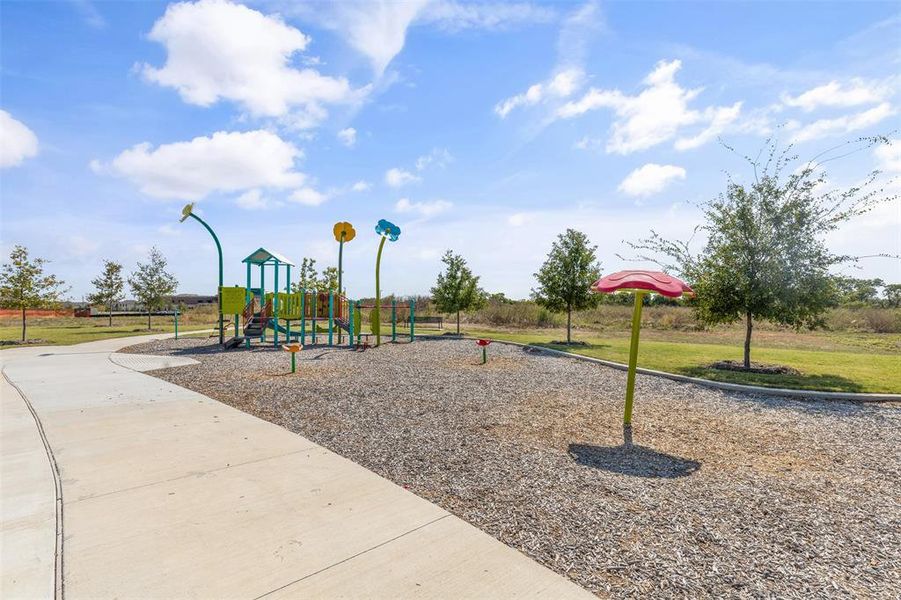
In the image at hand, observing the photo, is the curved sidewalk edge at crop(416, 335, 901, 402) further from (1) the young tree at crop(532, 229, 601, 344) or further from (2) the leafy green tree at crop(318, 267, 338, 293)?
(2) the leafy green tree at crop(318, 267, 338, 293)

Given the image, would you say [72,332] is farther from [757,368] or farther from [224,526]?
[757,368]

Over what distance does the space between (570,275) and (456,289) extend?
6770 mm

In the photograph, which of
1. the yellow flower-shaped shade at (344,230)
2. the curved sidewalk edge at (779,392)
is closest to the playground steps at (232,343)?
the yellow flower-shaped shade at (344,230)

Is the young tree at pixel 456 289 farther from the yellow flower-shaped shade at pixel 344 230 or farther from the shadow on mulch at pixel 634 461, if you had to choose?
the shadow on mulch at pixel 634 461

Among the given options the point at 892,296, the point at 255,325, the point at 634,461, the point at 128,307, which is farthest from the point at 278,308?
the point at 128,307

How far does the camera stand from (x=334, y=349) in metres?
15.8

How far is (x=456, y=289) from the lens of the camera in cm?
2370

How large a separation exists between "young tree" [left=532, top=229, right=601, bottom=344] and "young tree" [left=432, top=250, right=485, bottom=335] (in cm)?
516

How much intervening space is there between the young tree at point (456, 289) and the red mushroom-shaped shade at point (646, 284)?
17620 millimetres

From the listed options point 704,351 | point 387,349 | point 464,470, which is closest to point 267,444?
point 464,470

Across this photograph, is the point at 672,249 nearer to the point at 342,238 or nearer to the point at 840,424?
the point at 840,424

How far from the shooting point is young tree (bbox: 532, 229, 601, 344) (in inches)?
742

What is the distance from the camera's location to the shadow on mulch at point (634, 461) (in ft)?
15.5

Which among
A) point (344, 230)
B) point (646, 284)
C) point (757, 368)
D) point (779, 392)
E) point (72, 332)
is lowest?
point (72, 332)
